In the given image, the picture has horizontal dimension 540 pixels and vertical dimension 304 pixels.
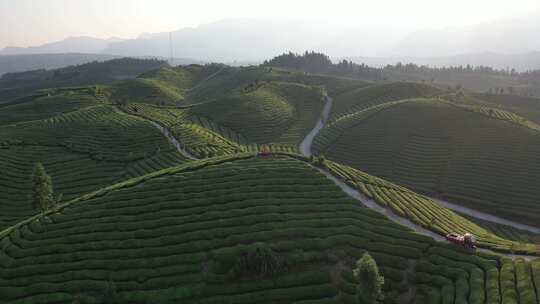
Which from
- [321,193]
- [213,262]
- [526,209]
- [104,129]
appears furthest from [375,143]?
[213,262]

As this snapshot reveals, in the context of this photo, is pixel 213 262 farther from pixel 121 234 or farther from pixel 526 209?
pixel 526 209

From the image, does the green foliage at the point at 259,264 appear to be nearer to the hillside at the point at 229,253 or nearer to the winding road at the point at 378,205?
the hillside at the point at 229,253

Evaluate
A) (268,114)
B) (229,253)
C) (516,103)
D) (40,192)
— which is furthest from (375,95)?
(40,192)

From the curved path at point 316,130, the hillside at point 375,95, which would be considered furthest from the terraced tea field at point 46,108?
the hillside at point 375,95

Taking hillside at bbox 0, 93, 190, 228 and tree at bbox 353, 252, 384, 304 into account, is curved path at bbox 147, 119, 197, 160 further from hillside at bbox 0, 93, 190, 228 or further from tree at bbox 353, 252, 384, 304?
tree at bbox 353, 252, 384, 304

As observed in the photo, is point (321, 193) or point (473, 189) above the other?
point (321, 193)

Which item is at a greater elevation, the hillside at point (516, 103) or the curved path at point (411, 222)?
the hillside at point (516, 103)
